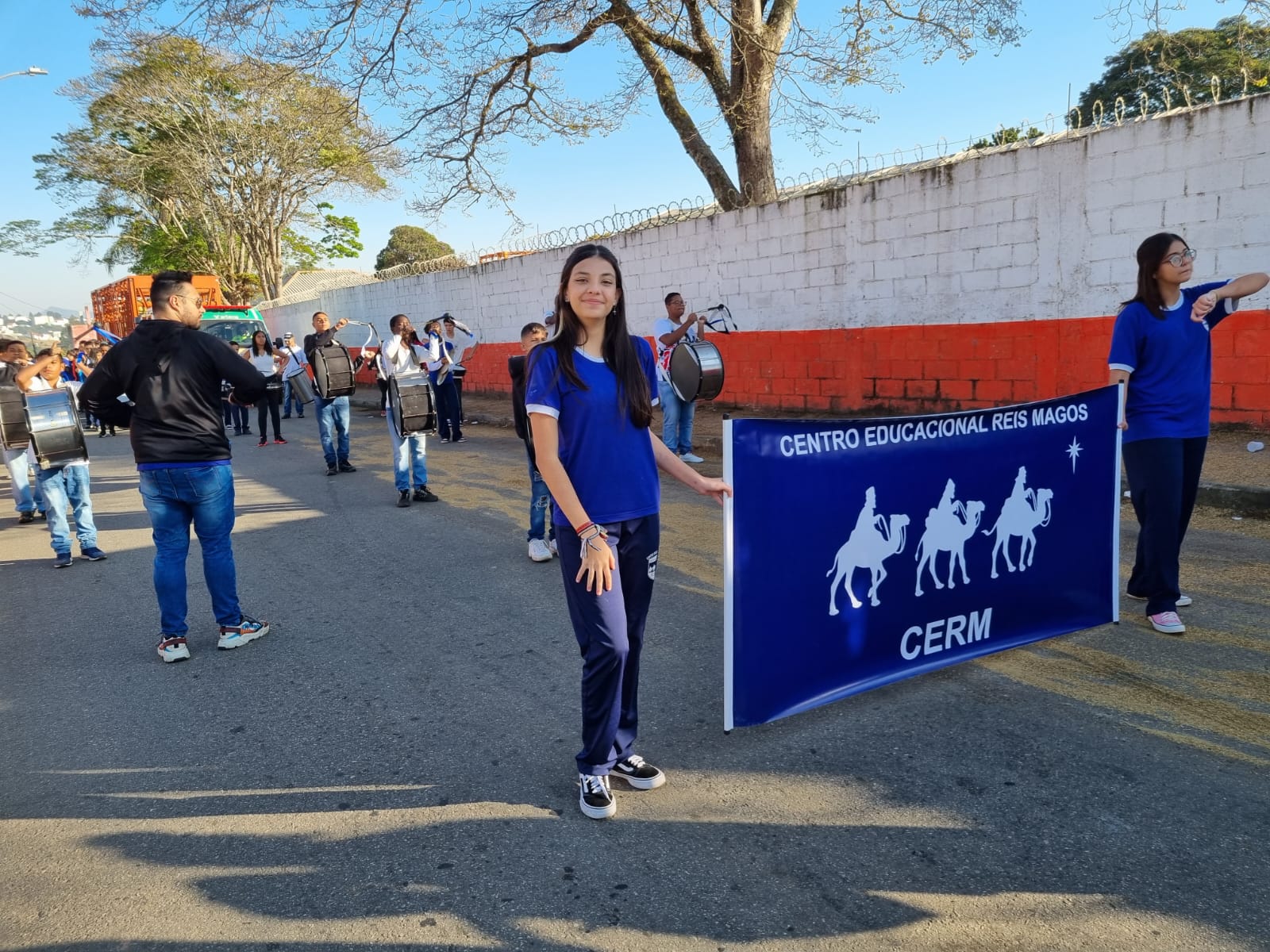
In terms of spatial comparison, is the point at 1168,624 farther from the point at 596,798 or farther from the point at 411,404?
the point at 411,404

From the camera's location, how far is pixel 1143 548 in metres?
4.48

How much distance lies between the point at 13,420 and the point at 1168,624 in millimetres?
8652

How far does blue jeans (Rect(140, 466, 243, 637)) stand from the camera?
4.72 m

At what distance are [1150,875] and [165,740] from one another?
12.2 ft

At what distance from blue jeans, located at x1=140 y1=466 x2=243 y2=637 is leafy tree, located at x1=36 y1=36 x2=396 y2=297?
2802cm

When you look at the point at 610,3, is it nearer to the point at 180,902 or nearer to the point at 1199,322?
the point at 1199,322

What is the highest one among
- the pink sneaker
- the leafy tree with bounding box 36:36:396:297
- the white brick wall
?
the leafy tree with bounding box 36:36:396:297

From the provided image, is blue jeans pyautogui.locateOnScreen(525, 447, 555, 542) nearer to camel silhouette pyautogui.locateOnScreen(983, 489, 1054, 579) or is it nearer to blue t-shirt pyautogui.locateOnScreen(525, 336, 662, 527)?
camel silhouette pyautogui.locateOnScreen(983, 489, 1054, 579)

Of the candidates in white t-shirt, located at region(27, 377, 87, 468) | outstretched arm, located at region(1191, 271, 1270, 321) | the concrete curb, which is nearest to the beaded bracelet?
outstretched arm, located at region(1191, 271, 1270, 321)

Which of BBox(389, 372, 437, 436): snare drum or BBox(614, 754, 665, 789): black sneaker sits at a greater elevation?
BBox(389, 372, 437, 436): snare drum

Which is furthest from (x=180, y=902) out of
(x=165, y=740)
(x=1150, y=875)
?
(x=1150, y=875)

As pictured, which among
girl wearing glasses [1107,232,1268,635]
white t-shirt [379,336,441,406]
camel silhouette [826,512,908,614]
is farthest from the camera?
white t-shirt [379,336,441,406]

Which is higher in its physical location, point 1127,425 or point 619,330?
point 619,330

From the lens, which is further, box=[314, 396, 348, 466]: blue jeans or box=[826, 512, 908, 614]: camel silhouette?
box=[314, 396, 348, 466]: blue jeans
